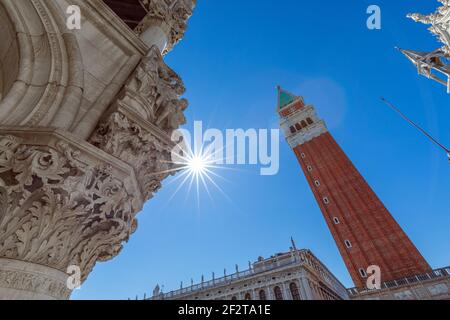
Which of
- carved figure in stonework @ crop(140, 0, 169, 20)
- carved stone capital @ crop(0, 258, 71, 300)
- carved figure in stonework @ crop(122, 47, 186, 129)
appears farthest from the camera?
carved figure in stonework @ crop(140, 0, 169, 20)

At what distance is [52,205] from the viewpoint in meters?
1.82

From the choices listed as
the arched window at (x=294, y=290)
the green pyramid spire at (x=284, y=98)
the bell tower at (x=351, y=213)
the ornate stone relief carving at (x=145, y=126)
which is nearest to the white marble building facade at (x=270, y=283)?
the arched window at (x=294, y=290)

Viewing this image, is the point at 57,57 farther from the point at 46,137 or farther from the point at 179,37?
the point at 179,37

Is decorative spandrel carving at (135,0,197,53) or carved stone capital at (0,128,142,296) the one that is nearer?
carved stone capital at (0,128,142,296)

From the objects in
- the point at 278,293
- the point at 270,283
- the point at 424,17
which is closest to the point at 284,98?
the point at 270,283

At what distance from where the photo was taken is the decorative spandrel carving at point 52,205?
1.73 metres

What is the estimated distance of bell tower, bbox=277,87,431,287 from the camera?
29.5 metres

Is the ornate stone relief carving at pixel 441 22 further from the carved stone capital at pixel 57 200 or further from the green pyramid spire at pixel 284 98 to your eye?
the green pyramid spire at pixel 284 98

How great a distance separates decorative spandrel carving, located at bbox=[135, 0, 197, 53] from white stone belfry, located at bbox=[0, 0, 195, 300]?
157 cm

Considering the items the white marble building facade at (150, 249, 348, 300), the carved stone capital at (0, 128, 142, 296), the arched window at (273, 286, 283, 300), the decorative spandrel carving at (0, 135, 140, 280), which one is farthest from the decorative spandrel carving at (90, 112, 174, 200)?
the arched window at (273, 286, 283, 300)

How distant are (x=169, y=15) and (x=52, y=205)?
15.3ft

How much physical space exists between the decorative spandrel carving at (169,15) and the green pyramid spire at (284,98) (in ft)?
179

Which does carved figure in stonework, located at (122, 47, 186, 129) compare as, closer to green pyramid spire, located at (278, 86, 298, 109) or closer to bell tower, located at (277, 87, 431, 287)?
bell tower, located at (277, 87, 431, 287)
